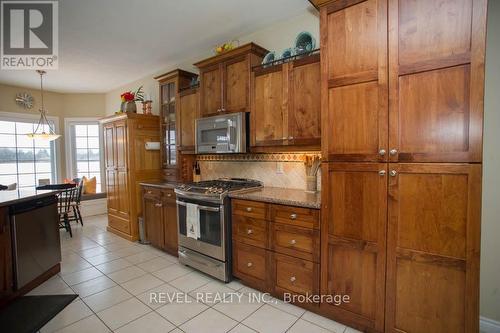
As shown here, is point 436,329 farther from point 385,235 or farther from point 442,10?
point 442,10

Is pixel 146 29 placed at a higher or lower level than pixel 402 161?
higher

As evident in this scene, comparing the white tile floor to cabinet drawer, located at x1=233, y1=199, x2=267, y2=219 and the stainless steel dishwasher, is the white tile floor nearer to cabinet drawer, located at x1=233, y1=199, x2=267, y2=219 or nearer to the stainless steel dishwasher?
the stainless steel dishwasher

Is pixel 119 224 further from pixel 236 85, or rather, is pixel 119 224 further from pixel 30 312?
pixel 236 85

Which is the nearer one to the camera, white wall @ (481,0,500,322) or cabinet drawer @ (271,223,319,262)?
white wall @ (481,0,500,322)

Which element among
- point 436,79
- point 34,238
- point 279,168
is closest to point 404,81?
point 436,79

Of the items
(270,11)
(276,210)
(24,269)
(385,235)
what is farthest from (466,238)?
(24,269)

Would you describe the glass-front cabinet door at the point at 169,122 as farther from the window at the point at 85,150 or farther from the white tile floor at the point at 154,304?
the window at the point at 85,150

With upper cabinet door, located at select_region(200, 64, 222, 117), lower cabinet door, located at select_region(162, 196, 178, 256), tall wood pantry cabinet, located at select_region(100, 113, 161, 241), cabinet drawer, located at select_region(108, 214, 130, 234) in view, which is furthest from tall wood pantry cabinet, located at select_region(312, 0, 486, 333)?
cabinet drawer, located at select_region(108, 214, 130, 234)

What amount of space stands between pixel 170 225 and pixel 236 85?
1936 mm

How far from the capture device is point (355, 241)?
1.84 metres

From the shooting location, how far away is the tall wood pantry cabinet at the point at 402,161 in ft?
4.79

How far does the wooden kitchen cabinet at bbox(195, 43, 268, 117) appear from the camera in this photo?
275 centimetres

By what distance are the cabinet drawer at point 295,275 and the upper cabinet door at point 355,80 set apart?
904mm

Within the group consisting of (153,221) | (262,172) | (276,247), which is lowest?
(153,221)
